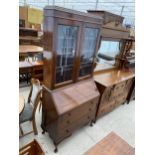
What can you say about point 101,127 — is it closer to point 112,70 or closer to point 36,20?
point 112,70

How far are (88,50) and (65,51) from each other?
543mm

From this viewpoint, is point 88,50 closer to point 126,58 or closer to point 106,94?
point 106,94

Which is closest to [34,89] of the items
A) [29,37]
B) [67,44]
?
[67,44]

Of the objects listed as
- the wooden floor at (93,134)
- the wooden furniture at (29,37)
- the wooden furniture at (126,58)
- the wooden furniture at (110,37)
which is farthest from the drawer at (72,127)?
the wooden furniture at (29,37)

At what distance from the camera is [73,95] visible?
223 centimetres

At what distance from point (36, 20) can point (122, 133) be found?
20.1ft

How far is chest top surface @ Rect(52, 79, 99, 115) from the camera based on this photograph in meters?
2.00

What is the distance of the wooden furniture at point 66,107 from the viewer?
6.56ft

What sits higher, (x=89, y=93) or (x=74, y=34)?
(x=74, y=34)

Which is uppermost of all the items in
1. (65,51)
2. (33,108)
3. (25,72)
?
(65,51)

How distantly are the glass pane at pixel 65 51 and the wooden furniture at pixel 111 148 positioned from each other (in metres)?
1.06

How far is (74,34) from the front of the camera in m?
1.97

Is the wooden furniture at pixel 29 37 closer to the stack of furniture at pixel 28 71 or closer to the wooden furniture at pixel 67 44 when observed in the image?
the stack of furniture at pixel 28 71

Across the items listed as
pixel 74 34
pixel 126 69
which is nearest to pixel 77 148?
pixel 74 34
